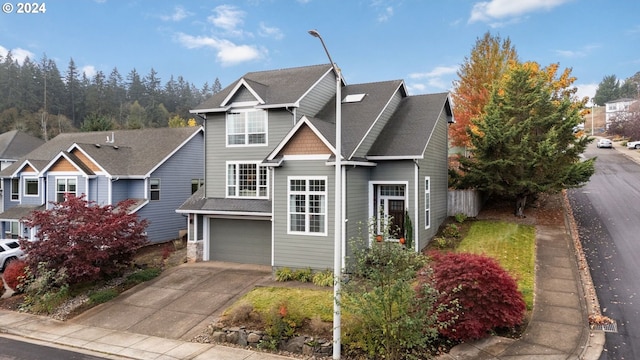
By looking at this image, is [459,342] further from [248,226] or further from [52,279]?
[52,279]

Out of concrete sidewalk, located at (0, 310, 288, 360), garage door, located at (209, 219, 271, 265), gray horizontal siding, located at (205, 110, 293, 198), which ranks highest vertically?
gray horizontal siding, located at (205, 110, 293, 198)

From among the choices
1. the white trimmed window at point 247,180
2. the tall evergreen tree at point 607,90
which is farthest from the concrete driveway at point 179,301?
the tall evergreen tree at point 607,90

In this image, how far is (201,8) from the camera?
3000 cm

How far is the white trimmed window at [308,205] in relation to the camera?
17.0m

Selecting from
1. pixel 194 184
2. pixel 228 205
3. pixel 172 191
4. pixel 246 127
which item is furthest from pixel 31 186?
pixel 246 127

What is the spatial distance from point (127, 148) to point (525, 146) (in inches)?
1028

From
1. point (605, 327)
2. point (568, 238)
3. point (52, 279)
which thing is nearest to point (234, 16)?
point (52, 279)

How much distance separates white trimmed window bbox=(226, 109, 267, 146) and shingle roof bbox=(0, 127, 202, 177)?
881cm

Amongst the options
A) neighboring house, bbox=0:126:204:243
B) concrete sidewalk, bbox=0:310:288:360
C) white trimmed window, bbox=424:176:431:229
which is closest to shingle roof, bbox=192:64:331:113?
white trimmed window, bbox=424:176:431:229

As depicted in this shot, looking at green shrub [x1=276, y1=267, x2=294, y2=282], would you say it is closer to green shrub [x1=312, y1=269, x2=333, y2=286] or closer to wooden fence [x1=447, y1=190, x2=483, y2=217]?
green shrub [x1=312, y1=269, x2=333, y2=286]

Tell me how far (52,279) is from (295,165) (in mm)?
11700

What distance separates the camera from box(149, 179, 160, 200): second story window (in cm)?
2716

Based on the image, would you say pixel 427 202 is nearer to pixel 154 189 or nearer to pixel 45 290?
pixel 45 290

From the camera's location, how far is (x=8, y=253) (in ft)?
78.5
